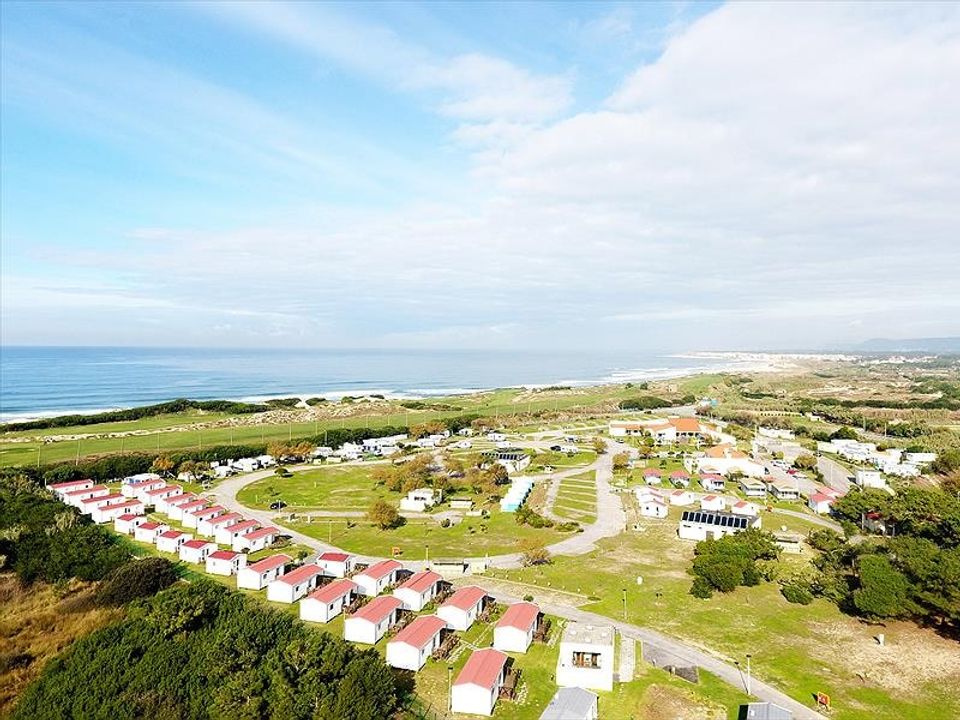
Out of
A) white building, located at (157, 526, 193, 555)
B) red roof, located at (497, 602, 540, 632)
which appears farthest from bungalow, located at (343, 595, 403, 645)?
white building, located at (157, 526, 193, 555)

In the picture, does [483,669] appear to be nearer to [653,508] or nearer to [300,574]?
[300,574]

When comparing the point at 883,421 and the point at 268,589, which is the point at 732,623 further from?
the point at 883,421

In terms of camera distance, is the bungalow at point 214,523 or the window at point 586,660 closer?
the window at point 586,660

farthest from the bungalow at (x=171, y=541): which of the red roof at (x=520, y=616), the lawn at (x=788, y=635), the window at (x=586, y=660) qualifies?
the window at (x=586, y=660)

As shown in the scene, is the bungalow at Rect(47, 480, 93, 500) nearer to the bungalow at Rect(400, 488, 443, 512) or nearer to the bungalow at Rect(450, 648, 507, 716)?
the bungalow at Rect(400, 488, 443, 512)

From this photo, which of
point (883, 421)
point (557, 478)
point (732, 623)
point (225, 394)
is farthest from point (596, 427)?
point (225, 394)

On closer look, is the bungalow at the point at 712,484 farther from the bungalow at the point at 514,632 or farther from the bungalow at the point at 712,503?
the bungalow at the point at 514,632

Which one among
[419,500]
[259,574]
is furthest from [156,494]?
[419,500]
